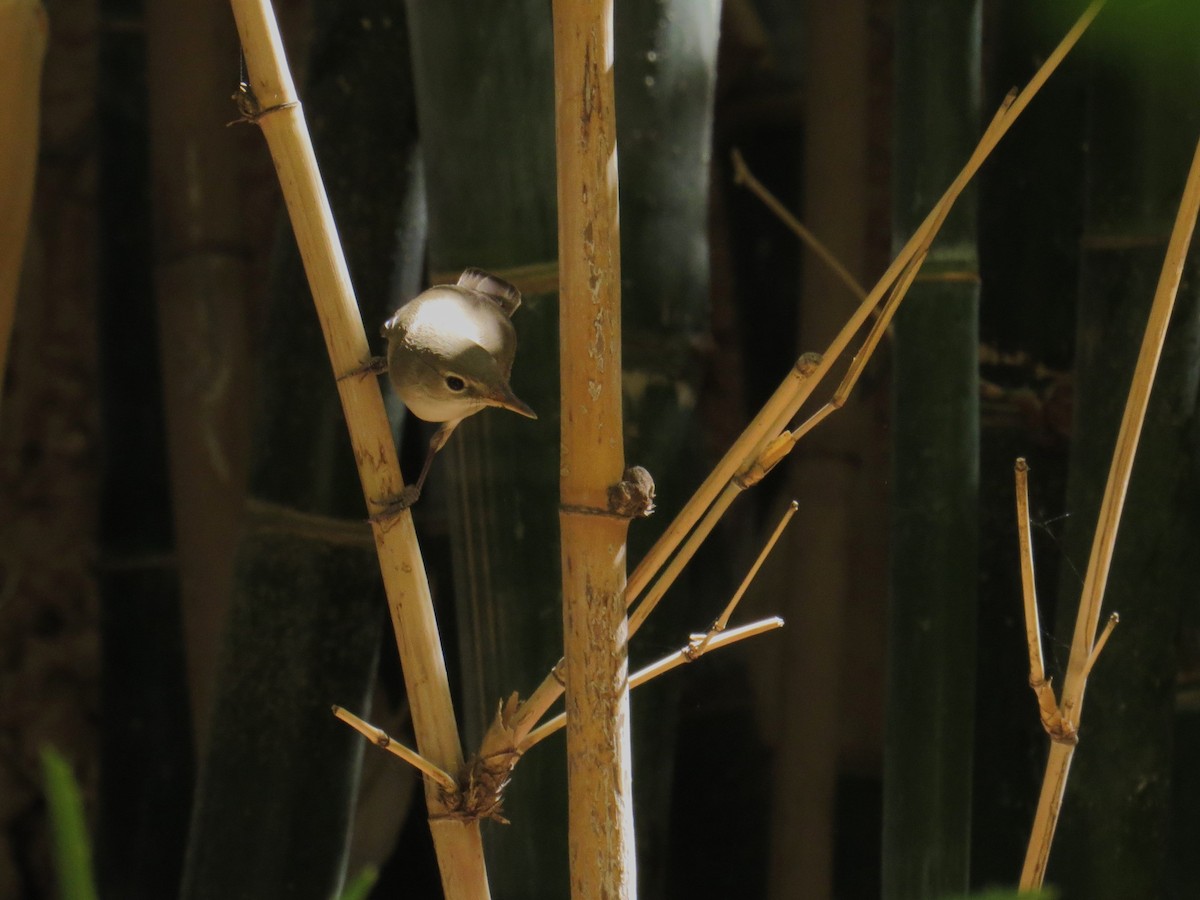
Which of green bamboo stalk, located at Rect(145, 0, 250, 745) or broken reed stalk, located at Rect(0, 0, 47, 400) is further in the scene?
green bamboo stalk, located at Rect(145, 0, 250, 745)

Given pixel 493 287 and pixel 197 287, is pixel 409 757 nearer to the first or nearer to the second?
pixel 493 287

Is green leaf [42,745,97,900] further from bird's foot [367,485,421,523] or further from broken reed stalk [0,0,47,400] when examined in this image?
broken reed stalk [0,0,47,400]

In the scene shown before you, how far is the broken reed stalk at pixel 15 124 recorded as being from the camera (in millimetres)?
728

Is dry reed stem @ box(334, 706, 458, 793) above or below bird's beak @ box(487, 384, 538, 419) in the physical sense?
below

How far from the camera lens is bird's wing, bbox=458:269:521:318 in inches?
18.2

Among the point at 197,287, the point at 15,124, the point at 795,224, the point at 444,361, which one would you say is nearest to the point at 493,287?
the point at 444,361

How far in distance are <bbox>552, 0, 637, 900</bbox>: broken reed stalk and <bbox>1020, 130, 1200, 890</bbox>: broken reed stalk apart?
130 millimetres

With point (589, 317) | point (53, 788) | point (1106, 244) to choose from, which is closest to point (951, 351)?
point (1106, 244)

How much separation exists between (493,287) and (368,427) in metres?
0.11

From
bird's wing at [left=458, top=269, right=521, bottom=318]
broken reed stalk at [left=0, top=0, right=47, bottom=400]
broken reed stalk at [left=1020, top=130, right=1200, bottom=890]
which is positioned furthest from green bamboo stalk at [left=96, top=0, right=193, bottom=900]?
broken reed stalk at [left=1020, top=130, right=1200, bottom=890]

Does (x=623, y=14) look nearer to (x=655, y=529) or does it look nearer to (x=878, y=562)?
(x=655, y=529)

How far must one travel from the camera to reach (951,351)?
0.63 m

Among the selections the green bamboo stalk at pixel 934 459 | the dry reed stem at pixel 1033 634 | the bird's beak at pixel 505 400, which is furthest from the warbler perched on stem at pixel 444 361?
Answer: the green bamboo stalk at pixel 934 459

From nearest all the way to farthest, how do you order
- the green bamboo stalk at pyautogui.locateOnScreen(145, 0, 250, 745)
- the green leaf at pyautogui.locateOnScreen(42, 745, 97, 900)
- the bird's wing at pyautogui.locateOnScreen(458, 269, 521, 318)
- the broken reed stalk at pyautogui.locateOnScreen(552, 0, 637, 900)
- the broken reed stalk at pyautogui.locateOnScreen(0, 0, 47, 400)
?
the green leaf at pyautogui.locateOnScreen(42, 745, 97, 900)
the broken reed stalk at pyautogui.locateOnScreen(552, 0, 637, 900)
the bird's wing at pyautogui.locateOnScreen(458, 269, 521, 318)
the broken reed stalk at pyautogui.locateOnScreen(0, 0, 47, 400)
the green bamboo stalk at pyautogui.locateOnScreen(145, 0, 250, 745)
